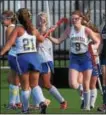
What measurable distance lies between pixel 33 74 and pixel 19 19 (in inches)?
34.8

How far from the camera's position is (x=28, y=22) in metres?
11.6

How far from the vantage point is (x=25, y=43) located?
1173 centimetres

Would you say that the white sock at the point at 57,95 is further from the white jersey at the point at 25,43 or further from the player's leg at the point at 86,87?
the white jersey at the point at 25,43

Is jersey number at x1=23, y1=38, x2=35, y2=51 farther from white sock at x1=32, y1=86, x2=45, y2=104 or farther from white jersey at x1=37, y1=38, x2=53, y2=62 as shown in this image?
white jersey at x1=37, y1=38, x2=53, y2=62

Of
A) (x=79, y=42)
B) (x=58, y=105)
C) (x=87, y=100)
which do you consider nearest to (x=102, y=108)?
(x=87, y=100)

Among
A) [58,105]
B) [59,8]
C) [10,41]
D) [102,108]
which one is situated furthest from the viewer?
[59,8]

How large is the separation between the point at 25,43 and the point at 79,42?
1.13 meters

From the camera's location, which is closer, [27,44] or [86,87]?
[27,44]

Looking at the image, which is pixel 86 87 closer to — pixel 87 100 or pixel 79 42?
pixel 87 100

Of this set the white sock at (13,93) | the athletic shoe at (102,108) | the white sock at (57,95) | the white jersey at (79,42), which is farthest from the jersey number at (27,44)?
the athletic shoe at (102,108)

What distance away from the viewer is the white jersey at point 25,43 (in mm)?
11699

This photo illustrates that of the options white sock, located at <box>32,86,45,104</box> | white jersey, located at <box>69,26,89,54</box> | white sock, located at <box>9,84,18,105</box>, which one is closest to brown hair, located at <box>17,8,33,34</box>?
white sock, located at <box>32,86,45,104</box>

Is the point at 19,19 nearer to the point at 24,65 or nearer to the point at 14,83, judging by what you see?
the point at 24,65

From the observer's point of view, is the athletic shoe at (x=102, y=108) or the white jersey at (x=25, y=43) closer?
the white jersey at (x=25, y=43)
